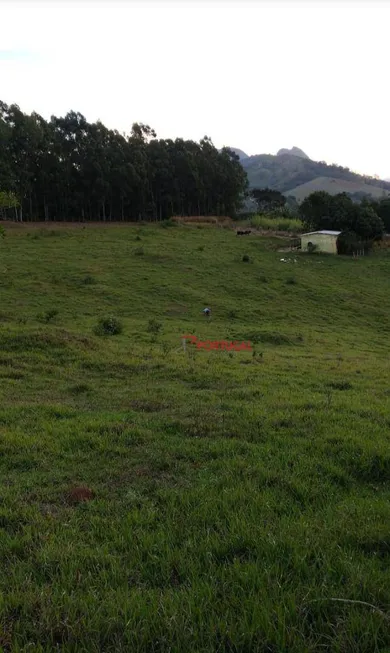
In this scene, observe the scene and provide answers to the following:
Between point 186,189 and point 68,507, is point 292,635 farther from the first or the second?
Result: point 186,189

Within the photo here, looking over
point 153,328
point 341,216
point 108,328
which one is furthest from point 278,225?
point 108,328

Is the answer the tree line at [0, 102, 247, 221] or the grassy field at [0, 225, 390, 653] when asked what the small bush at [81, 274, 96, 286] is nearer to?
the grassy field at [0, 225, 390, 653]

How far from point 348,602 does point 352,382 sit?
9003 mm

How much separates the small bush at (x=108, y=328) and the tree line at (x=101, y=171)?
1163 inches

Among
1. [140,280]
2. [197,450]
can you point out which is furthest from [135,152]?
[197,450]

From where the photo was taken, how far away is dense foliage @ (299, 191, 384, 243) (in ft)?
165

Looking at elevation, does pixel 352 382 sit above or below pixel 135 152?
below

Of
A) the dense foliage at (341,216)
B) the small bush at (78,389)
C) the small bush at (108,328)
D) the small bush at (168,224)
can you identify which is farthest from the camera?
the small bush at (168,224)

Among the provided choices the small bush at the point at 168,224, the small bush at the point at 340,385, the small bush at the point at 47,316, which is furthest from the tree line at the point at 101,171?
the small bush at the point at 340,385

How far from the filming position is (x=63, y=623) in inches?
115

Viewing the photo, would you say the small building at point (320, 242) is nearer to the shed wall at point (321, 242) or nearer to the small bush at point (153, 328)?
the shed wall at point (321, 242)

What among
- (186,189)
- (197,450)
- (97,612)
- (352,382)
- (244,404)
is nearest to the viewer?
(97,612)

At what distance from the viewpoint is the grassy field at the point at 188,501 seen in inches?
115

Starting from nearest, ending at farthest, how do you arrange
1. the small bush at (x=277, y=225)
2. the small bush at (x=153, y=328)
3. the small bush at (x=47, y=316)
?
the small bush at (x=153, y=328) → the small bush at (x=47, y=316) → the small bush at (x=277, y=225)
